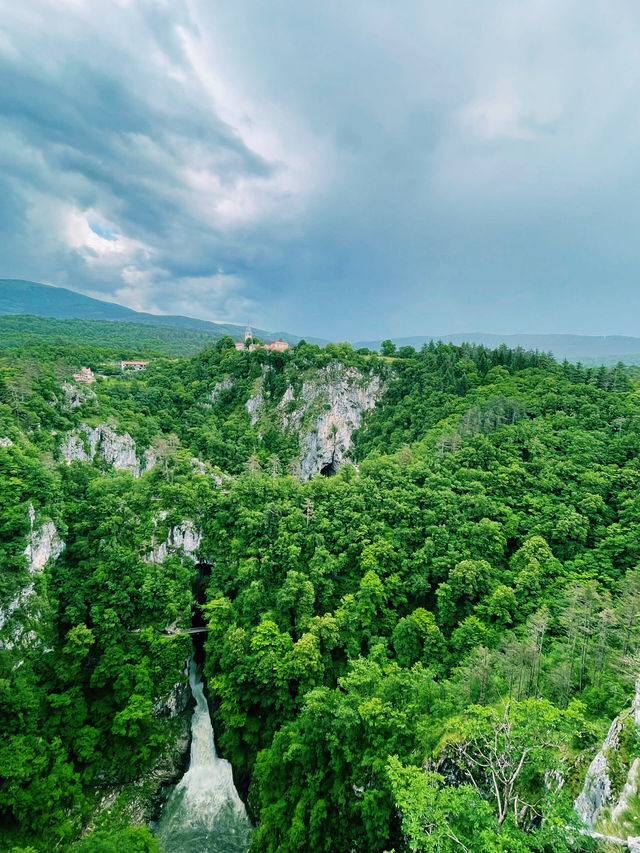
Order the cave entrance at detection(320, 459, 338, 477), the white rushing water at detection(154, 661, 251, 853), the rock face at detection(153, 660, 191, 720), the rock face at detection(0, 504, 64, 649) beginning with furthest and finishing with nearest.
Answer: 1. the cave entrance at detection(320, 459, 338, 477)
2. the rock face at detection(153, 660, 191, 720)
3. the rock face at detection(0, 504, 64, 649)
4. the white rushing water at detection(154, 661, 251, 853)

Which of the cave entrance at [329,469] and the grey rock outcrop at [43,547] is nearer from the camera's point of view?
the grey rock outcrop at [43,547]

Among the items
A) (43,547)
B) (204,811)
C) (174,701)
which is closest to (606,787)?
(204,811)

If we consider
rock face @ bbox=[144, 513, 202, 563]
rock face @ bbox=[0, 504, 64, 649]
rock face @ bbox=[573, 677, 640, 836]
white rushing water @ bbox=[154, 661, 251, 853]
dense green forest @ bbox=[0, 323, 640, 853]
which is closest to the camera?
rock face @ bbox=[573, 677, 640, 836]

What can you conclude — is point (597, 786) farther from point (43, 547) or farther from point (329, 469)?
point (329, 469)

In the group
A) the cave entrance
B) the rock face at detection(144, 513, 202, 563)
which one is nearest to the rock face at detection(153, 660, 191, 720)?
the rock face at detection(144, 513, 202, 563)

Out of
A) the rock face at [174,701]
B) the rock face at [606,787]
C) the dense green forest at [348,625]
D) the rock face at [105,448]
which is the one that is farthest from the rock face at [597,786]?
the rock face at [105,448]

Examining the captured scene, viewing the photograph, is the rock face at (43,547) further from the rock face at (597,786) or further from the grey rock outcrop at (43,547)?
the rock face at (597,786)

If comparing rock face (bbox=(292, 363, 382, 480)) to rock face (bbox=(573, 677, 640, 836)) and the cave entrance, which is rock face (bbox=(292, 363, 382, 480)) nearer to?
the cave entrance
